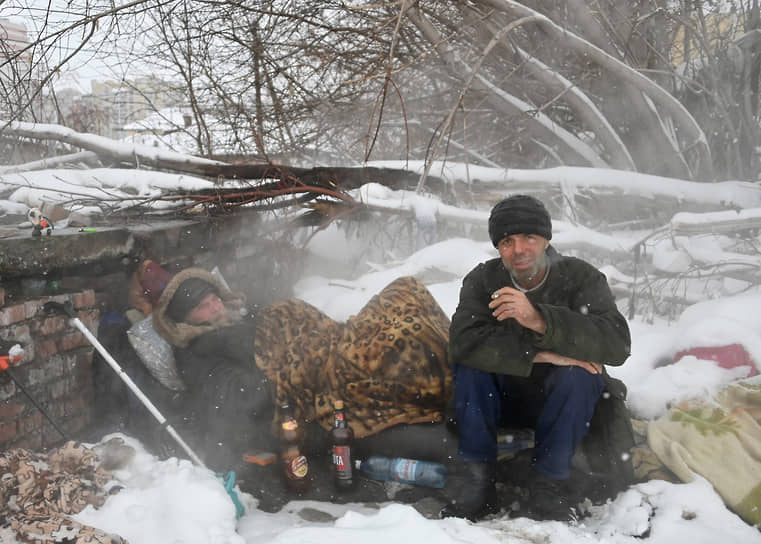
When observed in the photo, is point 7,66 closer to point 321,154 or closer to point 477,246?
point 477,246

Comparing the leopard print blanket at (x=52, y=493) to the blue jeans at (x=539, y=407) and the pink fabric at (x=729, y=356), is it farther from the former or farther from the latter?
the pink fabric at (x=729, y=356)

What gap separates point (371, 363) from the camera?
10.5 ft

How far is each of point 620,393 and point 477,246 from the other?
263 cm

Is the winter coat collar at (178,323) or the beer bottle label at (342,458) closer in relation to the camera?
the beer bottle label at (342,458)

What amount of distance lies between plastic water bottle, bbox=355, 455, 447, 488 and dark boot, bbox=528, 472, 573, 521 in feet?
1.76

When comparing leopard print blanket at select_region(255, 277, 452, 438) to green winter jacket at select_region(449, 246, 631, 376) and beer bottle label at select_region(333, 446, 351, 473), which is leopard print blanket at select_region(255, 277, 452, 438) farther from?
green winter jacket at select_region(449, 246, 631, 376)

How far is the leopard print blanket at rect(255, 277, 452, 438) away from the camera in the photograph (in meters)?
3.15

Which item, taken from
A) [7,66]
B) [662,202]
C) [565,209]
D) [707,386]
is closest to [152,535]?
[707,386]

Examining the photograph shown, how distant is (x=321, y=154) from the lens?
1016 cm

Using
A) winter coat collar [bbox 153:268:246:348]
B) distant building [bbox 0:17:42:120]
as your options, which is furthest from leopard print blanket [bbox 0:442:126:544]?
distant building [bbox 0:17:42:120]

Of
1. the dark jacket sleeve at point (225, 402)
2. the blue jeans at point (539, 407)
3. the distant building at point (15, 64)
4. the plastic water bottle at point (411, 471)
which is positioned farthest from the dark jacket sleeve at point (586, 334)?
the distant building at point (15, 64)

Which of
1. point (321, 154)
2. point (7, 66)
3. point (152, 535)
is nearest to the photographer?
point (152, 535)

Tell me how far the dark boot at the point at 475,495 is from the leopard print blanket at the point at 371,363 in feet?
1.71

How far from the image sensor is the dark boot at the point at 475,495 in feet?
8.48
